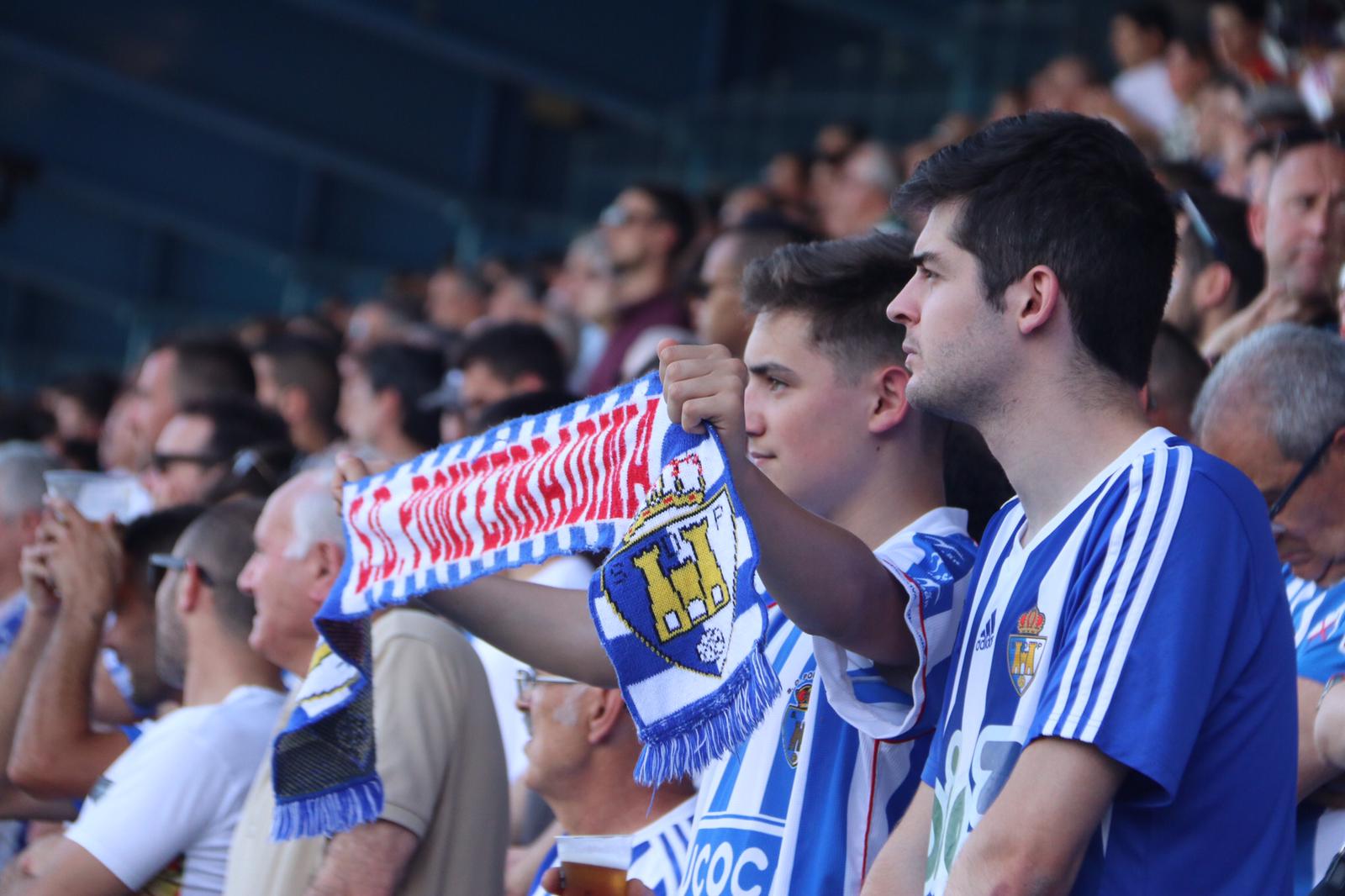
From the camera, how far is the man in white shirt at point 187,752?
3.17m

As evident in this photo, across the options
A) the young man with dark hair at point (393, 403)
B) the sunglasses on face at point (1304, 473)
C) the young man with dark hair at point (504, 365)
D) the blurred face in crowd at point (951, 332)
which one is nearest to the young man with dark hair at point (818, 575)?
the blurred face in crowd at point (951, 332)

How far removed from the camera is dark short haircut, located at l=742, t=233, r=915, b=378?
246 centimetres

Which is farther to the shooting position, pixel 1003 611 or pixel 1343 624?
pixel 1343 624

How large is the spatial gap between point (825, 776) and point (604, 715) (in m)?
0.76

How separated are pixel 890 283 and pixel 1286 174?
1.62 metres

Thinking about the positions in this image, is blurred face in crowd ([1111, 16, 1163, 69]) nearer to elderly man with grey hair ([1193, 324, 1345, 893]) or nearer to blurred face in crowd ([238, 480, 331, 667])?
elderly man with grey hair ([1193, 324, 1345, 893])

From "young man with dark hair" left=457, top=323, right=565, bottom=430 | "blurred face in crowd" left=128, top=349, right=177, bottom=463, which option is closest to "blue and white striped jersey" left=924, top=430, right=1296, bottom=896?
"young man with dark hair" left=457, top=323, right=565, bottom=430

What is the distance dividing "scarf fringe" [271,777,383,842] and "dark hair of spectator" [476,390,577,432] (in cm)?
124

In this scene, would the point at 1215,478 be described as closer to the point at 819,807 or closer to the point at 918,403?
the point at 918,403

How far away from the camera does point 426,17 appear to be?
1319 cm

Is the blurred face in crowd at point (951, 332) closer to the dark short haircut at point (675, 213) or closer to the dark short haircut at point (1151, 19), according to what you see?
the dark short haircut at point (675, 213)

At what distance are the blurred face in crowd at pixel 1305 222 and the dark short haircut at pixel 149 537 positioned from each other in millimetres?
2626

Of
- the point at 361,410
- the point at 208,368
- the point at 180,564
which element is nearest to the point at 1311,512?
the point at 180,564

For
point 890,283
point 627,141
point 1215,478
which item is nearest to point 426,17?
point 627,141
